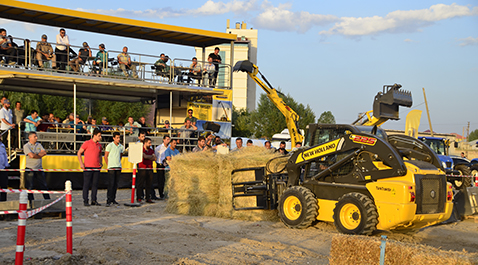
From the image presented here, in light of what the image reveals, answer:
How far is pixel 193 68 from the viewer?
2003 cm

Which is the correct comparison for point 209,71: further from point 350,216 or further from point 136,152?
point 350,216

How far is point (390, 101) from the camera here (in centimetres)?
1077

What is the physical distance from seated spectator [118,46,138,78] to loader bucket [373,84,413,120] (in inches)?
434

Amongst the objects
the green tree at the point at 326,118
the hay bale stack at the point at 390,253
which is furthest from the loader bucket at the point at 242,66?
the green tree at the point at 326,118

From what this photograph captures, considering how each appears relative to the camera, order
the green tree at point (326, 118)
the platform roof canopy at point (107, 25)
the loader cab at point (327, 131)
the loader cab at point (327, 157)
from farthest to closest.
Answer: the green tree at point (326, 118) < the platform roof canopy at point (107, 25) < the loader cab at point (327, 131) < the loader cab at point (327, 157)

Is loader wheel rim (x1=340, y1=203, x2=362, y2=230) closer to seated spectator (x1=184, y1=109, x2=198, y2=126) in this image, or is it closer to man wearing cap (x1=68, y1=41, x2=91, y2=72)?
seated spectator (x1=184, y1=109, x2=198, y2=126)

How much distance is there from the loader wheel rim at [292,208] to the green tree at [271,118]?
44210 millimetres

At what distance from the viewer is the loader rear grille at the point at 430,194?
26.1ft

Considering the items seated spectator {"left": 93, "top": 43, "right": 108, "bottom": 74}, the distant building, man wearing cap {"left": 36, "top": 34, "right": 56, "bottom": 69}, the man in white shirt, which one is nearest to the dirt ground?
man wearing cap {"left": 36, "top": 34, "right": 56, "bottom": 69}

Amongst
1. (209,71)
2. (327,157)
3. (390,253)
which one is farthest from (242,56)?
(390,253)

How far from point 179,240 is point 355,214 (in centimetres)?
304

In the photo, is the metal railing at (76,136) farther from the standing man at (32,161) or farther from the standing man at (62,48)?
the standing man at (32,161)

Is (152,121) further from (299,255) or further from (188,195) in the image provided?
(299,255)

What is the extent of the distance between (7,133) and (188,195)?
25.8 ft
